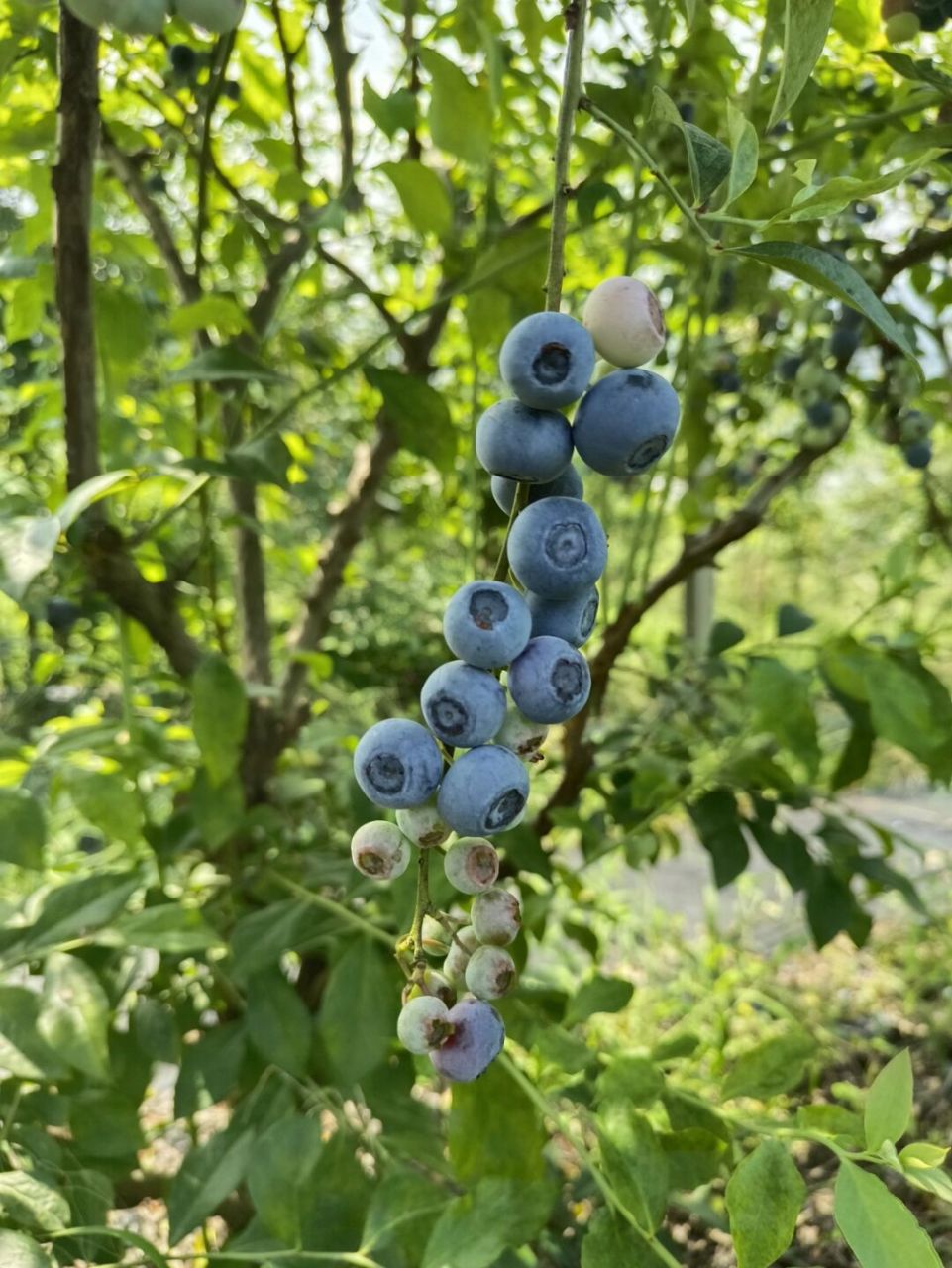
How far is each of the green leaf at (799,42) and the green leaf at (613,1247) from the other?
19.1 inches

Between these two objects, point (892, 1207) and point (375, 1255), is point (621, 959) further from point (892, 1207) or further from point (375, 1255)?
point (892, 1207)

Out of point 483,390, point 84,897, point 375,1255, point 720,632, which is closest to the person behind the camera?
point 375,1255

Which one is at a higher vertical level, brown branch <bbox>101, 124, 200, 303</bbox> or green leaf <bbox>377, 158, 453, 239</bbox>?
brown branch <bbox>101, 124, 200, 303</bbox>

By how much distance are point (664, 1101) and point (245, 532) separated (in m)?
0.78

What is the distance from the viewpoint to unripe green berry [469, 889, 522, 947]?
1.26ft

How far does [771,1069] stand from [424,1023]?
0.29 metres

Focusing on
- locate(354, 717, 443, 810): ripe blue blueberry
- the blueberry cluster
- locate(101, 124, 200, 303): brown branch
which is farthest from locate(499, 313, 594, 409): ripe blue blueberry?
locate(101, 124, 200, 303): brown branch

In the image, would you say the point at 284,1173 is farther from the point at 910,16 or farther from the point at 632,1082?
the point at 910,16

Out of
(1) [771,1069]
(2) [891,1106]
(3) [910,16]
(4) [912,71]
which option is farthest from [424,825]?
(3) [910,16]

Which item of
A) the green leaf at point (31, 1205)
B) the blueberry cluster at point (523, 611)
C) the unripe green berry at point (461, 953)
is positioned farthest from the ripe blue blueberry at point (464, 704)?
the green leaf at point (31, 1205)

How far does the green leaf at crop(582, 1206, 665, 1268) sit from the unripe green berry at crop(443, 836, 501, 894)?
0.70 ft

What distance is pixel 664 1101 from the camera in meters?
0.63

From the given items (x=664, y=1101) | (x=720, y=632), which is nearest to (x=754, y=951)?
(x=720, y=632)

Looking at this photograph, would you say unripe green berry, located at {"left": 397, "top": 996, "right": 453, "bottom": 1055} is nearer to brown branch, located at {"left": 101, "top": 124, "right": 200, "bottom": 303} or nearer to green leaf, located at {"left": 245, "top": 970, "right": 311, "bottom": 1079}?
green leaf, located at {"left": 245, "top": 970, "right": 311, "bottom": 1079}
